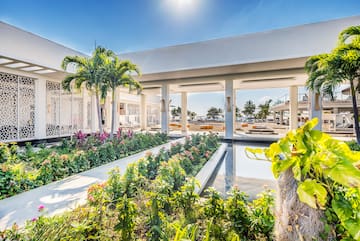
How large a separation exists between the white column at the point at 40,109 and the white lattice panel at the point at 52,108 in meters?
0.25

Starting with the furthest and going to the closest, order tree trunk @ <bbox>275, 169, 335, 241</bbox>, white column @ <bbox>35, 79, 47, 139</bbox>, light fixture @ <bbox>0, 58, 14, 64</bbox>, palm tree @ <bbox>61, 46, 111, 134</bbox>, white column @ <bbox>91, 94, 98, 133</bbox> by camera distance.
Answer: white column @ <bbox>91, 94, 98, 133</bbox>
white column @ <bbox>35, 79, 47, 139</bbox>
palm tree @ <bbox>61, 46, 111, 134</bbox>
light fixture @ <bbox>0, 58, 14, 64</bbox>
tree trunk @ <bbox>275, 169, 335, 241</bbox>

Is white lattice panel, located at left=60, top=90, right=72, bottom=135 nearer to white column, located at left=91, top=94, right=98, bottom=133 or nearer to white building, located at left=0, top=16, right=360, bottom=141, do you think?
white building, located at left=0, top=16, right=360, bottom=141

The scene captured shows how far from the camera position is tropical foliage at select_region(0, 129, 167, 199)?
130 inches

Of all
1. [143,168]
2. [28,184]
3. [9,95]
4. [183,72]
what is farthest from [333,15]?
[9,95]

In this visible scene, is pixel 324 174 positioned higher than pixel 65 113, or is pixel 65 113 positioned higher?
pixel 65 113

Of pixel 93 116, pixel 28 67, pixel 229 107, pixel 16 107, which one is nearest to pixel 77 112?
pixel 93 116

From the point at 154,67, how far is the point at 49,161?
749 centimetres

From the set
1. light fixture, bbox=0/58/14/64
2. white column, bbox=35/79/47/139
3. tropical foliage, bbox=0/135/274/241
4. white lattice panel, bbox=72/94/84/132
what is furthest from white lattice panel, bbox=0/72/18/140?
tropical foliage, bbox=0/135/274/241

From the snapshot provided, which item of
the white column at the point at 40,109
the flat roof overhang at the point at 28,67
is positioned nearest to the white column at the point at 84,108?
the flat roof overhang at the point at 28,67

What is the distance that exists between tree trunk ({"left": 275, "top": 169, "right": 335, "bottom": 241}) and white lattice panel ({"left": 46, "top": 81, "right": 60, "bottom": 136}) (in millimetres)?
11555

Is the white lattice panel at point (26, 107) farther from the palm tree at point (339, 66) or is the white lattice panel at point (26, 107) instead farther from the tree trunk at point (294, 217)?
the palm tree at point (339, 66)

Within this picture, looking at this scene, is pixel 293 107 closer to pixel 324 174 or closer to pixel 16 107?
pixel 324 174

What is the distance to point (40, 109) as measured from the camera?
9.44 m

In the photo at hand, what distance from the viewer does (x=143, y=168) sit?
341 centimetres
